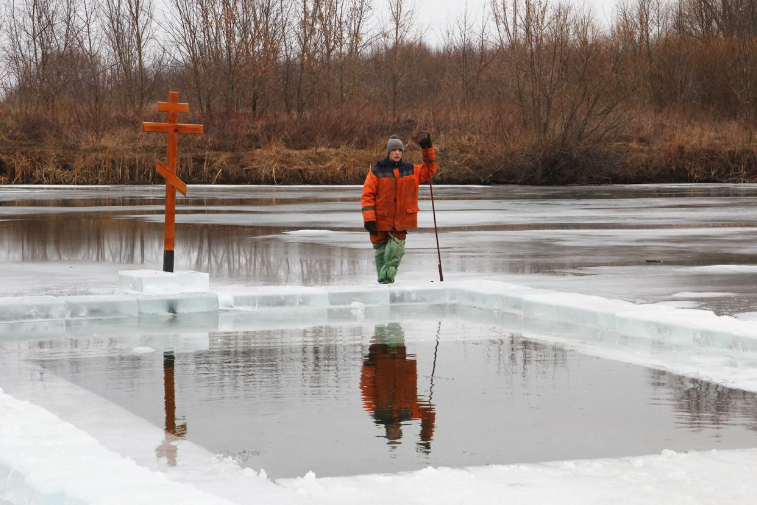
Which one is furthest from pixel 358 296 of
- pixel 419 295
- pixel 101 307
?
pixel 101 307

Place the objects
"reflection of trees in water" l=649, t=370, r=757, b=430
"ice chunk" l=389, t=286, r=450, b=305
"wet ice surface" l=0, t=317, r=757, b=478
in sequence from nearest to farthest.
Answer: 1. "wet ice surface" l=0, t=317, r=757, b=478
2. "reflection of trees in water" l=649, t=370, r=757, b=430
3. "ice chunk" l=389, t=286, r=450, b=305

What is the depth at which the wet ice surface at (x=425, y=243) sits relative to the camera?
12281 mm

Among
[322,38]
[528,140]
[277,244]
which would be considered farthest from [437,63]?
[277,244]

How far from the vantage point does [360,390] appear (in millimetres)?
6457

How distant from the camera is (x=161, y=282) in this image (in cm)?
945

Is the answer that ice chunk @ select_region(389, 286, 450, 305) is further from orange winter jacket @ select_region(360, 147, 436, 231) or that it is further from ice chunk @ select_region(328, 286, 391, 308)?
orange winter jacket @ select_region(360, 147, 436, 231)

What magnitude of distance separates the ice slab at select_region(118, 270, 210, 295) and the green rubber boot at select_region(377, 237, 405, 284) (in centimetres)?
225

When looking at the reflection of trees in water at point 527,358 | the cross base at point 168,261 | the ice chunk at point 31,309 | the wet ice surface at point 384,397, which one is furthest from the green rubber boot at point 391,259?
the ice chunk at point 31,309

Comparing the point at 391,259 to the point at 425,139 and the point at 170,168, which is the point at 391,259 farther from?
the point at 170,168

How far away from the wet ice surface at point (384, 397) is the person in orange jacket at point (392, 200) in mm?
2814

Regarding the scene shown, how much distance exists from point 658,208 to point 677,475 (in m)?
22.8

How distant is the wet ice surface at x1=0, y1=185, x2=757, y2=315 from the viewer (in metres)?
12.3

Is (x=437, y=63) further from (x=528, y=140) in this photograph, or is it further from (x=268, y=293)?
(x=268, y=293)

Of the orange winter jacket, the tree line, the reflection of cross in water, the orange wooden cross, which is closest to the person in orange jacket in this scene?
the orange winter jacket
